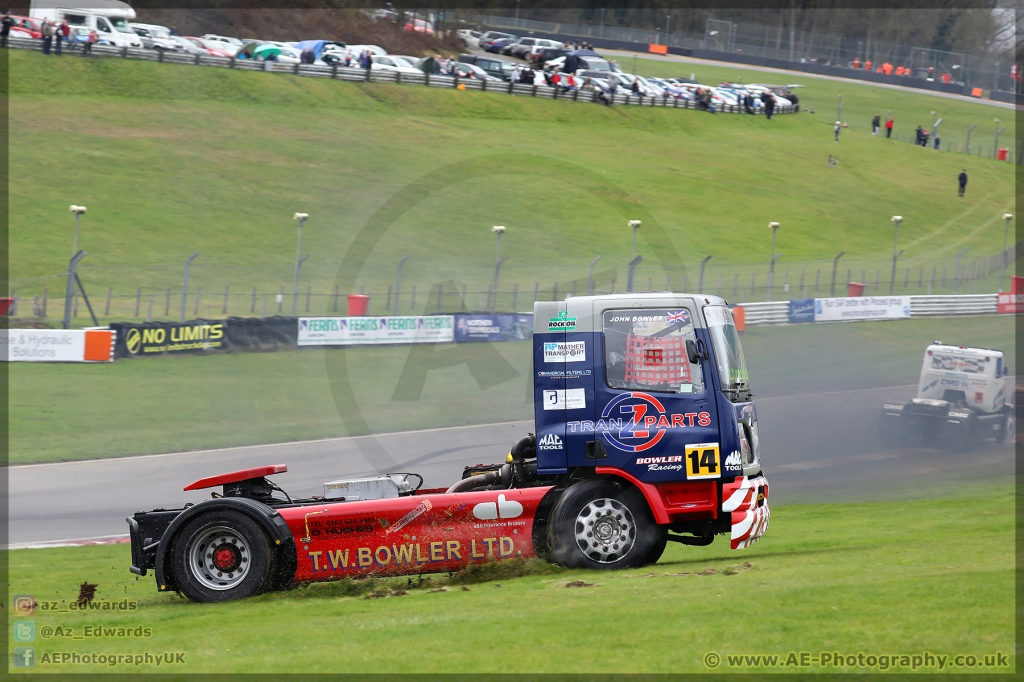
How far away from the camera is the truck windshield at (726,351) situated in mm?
9727

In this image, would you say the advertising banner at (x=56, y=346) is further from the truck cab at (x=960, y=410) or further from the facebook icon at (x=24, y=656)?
the facebook icon at (x=24, y=656)

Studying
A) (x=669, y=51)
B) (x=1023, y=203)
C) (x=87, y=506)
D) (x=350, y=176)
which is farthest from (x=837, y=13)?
(x=87, y=506)

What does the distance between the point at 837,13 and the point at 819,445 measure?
9047cm

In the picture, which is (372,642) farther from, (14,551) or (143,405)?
(143,405)

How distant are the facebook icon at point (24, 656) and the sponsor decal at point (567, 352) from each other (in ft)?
16.8

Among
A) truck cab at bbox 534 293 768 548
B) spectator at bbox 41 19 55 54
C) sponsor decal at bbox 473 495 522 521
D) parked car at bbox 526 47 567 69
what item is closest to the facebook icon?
sponsor decal at bbox 473 495 522 521

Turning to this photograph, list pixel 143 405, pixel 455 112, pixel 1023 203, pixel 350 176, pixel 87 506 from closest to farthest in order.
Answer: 1. pixel 87 506
2. pixel 143 405
3. pixel 350 176
4. pixel 455 112
5. pixel 1023 203

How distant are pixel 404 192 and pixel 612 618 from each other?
4673 cm

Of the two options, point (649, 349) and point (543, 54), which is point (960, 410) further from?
point (543, 54)

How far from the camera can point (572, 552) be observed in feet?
31.9

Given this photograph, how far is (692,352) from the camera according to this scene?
31.7 ft

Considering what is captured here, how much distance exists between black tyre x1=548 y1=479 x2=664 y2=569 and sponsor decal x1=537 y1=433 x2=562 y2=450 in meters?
0.43

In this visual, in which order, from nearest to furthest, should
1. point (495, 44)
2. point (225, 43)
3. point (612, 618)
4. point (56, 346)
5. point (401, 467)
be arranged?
point (612, 618) < point (401, 467) < point (56, 346) < point (225, 43) < point (495, 44)

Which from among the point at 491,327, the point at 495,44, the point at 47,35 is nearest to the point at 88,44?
the point at 47,35
